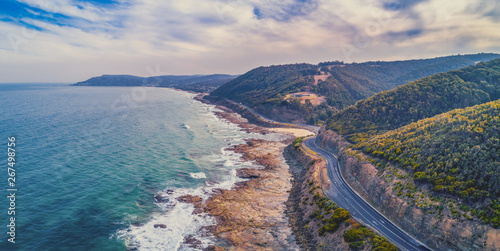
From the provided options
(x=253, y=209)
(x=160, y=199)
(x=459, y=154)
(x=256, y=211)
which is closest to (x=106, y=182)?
(x=160, y=199)

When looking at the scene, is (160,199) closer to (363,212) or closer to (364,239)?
(364,239)

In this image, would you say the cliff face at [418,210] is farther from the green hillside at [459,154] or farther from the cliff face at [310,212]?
the cliff face at [310,212]

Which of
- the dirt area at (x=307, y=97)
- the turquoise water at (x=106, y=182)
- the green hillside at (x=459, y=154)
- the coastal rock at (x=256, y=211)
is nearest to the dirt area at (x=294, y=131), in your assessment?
the turquoise water at (x=106, y=182)

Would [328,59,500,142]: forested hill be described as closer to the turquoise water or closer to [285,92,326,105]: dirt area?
the turquoise water

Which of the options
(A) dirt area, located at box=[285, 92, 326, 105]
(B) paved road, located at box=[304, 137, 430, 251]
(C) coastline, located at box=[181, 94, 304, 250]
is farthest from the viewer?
(A) dirt area, located at box=[285, 92, 326, 105]

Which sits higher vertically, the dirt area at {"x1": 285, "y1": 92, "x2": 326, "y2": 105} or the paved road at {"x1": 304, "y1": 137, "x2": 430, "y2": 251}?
the dirt area at {"x1": 285, "y1": 92, "x2": 326, "y2": 105}

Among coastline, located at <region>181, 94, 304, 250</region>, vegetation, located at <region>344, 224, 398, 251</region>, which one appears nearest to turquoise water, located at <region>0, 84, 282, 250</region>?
coastline, located at <region>181, 94, 304, 250</region>
